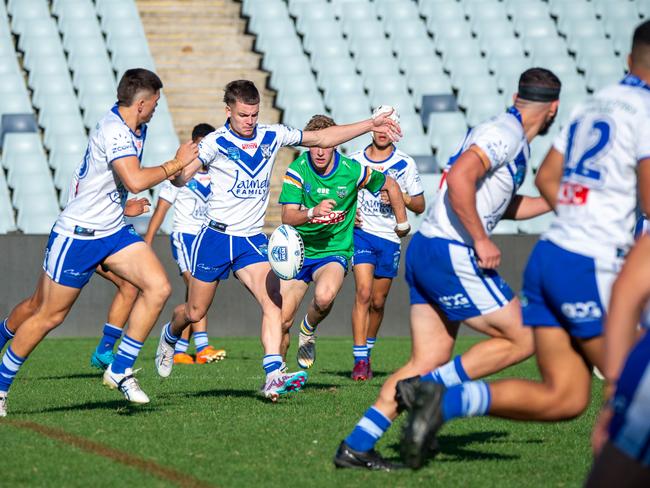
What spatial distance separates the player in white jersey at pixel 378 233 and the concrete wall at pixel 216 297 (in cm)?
388

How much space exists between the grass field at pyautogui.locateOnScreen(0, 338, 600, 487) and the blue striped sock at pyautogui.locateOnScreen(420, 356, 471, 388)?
476mm

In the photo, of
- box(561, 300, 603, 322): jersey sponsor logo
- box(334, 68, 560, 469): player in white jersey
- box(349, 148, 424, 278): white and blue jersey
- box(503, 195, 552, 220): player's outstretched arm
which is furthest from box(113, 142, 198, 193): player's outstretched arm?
box(349, 148, 424, 278): white and blue jersey

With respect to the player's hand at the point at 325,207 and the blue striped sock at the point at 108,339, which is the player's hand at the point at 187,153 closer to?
the player's hand at the point at 325,207

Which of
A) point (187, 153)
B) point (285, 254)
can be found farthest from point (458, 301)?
point (285, 254)

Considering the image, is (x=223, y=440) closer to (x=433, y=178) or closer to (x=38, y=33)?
(x=433, y=178)

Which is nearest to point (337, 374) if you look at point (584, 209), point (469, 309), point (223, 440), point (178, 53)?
point (223, 440)

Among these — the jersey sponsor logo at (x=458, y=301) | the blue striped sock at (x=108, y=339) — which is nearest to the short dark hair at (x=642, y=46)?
the jersey sponsor logo at (x=458, y=301)

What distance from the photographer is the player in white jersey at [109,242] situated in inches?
288

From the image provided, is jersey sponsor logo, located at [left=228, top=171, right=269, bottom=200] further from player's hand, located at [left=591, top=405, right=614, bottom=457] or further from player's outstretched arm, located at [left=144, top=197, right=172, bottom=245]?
player's hand, located at [left=591, top=405, right=614, bottom=457]

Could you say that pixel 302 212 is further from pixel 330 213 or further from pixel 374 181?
pixel 374 181

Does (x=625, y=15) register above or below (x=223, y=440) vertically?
above

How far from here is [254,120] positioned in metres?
8.46

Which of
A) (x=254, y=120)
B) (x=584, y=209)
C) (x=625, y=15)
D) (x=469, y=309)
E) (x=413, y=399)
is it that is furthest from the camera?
(x=625, y=15)

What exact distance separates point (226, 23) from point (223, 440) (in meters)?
16.0
